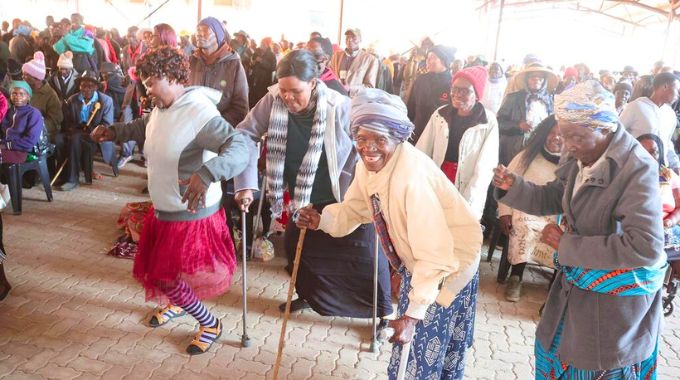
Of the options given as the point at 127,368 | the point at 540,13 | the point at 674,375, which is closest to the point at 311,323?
the point at 127,368

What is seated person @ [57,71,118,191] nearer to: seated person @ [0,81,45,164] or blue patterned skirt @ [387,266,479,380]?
→ seated person @ [0,81,45,164]

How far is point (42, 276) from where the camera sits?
15.2 feet

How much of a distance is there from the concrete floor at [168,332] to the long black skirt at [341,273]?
240 millimetres

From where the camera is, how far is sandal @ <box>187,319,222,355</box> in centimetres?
363

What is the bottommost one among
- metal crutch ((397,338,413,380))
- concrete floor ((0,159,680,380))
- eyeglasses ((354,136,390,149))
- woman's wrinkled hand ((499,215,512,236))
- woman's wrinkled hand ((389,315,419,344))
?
concrete floor ((0,159,680,380))

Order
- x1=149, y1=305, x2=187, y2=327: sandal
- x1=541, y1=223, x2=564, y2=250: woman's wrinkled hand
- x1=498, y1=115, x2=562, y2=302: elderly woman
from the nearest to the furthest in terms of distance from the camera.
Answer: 1. x1=541, y1=223, x2=564, y2=250: woman's wrinkled hand
2. x1=149, y1=305, x2=187, y2=327: sandal
3. x1=498, y1=115, x2=562, y2=302: elderly woman

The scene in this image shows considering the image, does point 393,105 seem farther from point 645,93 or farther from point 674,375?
point 645,93

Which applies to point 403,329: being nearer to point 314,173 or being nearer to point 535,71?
point 314,173

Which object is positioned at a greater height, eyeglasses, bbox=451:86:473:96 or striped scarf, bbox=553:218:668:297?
eyeglasses, bbox=451:86:473:96

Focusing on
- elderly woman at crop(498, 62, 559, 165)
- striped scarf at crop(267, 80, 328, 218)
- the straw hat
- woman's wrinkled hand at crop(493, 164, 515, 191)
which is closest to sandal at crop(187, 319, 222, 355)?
striped scarf at crop(267, 80, 328, 218)

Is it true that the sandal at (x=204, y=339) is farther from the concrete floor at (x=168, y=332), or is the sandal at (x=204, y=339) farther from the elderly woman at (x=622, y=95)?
the elderly woman at (x=622, y=95)

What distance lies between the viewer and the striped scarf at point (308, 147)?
3449mm

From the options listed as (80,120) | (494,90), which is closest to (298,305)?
(80,120)

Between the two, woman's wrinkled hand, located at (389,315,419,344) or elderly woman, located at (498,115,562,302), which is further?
elderly woman, located at (498,115,562,302)
